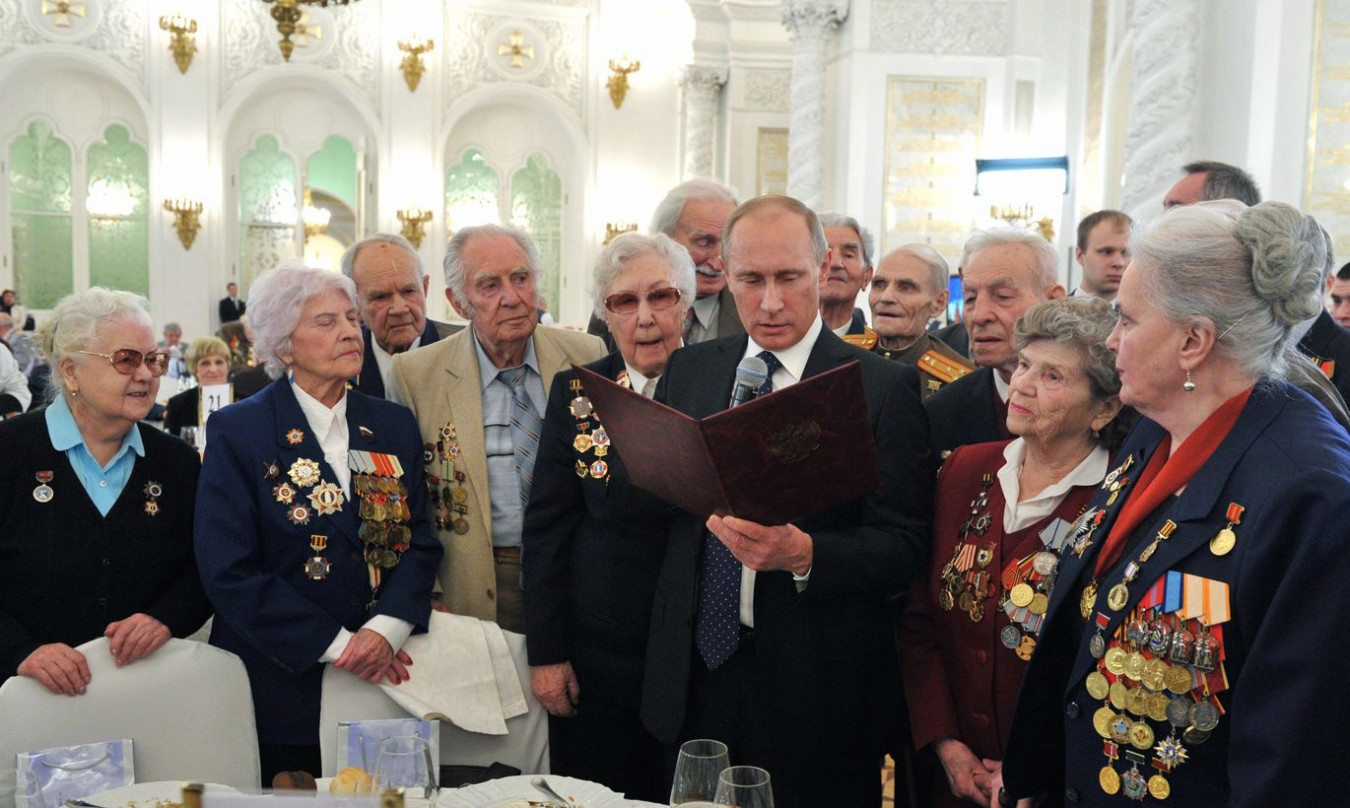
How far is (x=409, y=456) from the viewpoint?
8.79 ft

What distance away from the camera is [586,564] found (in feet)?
8.48

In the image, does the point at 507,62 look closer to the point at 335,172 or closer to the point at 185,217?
the point at 185,217

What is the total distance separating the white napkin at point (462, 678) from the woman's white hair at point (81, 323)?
968 mm

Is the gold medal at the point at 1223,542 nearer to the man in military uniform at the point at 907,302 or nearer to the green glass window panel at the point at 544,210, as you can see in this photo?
the man in military uniform at the point at 907,302

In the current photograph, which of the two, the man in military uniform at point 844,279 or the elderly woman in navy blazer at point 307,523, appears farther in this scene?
the man in military uniform at point 844,279

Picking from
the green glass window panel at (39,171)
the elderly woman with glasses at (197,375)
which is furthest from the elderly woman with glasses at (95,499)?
the green glass window panel at (39,171)

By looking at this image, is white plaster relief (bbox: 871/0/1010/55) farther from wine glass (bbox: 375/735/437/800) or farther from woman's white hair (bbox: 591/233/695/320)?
wine glass (bbox: 375/735/437/800)

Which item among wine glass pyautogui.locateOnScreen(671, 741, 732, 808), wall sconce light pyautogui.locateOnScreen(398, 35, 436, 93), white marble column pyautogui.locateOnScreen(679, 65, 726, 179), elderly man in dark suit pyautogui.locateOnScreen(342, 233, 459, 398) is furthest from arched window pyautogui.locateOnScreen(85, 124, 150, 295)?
wine glass pyautogui.locateOnScreen(671, 741, 732, 808)

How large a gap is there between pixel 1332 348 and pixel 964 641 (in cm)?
147

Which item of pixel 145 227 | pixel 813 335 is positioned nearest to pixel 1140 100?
pixel 813 335

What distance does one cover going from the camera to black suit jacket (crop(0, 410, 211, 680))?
2.41 m

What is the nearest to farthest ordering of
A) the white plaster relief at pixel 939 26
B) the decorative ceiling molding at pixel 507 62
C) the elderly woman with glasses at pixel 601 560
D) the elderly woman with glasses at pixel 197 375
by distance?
the elderly woman with glasses at pixel 601 560 → the elderly woman with glasses at pixel 197 375 → the white plaster relief at pixel 939 26 → the decorative ceiling molding at pixel 507 62

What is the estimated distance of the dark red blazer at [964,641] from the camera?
2.21 meters

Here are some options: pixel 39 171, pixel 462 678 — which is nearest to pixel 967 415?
pixel 462 678
